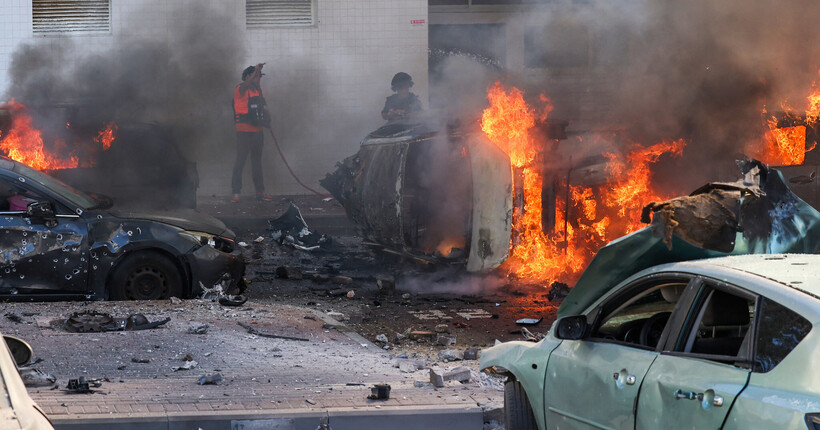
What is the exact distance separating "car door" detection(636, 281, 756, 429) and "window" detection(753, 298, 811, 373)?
0.06 metres

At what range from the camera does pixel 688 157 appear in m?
13.4

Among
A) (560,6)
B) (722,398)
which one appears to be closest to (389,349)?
(722,398)

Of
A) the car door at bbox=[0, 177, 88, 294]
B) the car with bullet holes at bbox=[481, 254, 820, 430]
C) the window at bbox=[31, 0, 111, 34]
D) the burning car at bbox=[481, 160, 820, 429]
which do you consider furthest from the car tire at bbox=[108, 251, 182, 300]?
the window at bbox=[31, 0, 111, 34]

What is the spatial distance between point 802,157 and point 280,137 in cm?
909

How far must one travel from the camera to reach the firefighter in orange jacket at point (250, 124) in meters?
17.5

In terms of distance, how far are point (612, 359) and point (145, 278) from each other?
6.49 metres

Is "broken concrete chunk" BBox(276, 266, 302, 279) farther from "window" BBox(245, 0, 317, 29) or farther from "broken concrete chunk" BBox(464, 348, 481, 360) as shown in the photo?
"window" BBox(245, 0, 317, 29)

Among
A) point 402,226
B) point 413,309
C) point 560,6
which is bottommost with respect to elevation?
point 413,309

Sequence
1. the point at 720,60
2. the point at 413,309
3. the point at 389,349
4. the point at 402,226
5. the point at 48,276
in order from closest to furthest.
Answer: the point at 389,349 → the point at 48,276 → the point at 413,309 → the point at 402,226 → the point at 720,60

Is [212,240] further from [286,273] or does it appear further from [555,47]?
[555,47]

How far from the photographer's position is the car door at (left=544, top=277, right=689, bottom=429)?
13.4 feet

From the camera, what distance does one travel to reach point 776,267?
12.6 feet

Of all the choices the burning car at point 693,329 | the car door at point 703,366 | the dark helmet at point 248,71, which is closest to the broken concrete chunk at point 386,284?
the burning car at point 693,329

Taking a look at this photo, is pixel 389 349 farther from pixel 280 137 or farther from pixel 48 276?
pixel 280 137
